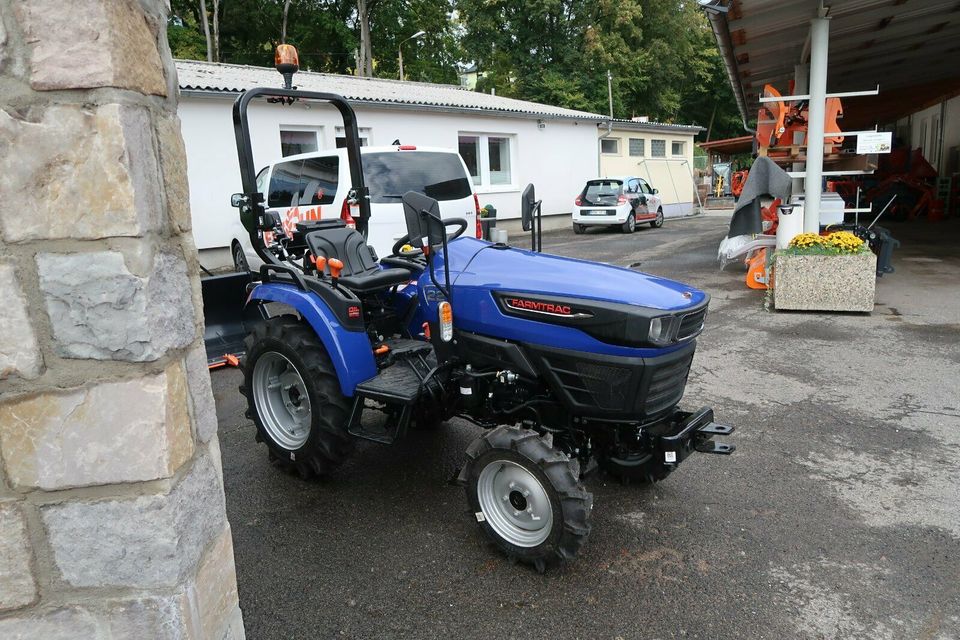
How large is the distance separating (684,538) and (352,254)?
2342mm

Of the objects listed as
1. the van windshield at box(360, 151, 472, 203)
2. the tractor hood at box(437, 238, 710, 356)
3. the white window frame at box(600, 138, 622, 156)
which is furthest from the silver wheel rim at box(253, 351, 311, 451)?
the white window frame at box(600, 138, 622, 156)

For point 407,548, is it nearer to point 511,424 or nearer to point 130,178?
point 511,424

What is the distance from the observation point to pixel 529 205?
346 centimetres

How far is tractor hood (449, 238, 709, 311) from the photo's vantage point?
2842 millimetres

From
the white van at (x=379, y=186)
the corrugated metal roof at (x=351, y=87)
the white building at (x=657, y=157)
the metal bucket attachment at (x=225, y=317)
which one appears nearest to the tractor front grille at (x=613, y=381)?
the metal bucket attachment at (x=225, y=317)

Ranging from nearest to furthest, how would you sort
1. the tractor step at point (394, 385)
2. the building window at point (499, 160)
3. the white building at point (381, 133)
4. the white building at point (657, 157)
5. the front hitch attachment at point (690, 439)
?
the front hitch attachment at point (690, 439), the tractor step at point (394, 385), the white building at point (381, 133), the building window at point (499, 160), the white building at point (657, 157)

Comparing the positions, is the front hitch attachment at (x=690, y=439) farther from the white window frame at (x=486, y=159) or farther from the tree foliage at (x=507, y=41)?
the tree foliage at (x=507, y=41)

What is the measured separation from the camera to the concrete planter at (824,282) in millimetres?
7520

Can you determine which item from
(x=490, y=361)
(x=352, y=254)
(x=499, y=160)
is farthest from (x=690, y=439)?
(x=499, y=160)

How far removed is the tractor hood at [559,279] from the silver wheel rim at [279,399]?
4.46 feet

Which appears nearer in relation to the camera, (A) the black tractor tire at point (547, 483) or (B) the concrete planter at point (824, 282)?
(A) the black tractor tire at point (547, 483)

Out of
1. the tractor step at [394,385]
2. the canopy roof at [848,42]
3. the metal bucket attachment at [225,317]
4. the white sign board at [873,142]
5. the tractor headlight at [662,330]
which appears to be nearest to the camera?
the tractor headlight at [662,330]

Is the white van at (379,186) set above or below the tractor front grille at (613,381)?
above

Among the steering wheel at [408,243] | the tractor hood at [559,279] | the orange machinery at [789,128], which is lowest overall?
the tractor hood at [559,279]
